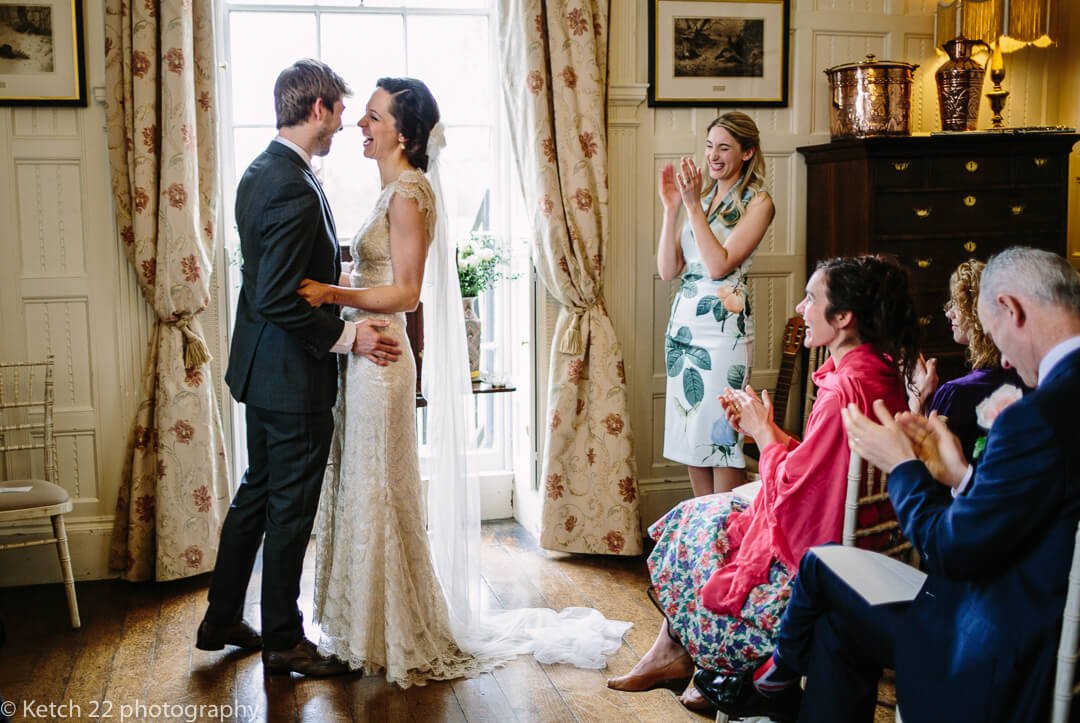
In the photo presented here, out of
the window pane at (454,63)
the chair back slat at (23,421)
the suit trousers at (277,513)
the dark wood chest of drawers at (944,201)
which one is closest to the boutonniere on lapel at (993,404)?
the dark wood chest of drawers at (944,201)

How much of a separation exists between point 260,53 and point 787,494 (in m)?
2.83

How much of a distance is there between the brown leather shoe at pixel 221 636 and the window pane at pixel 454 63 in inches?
86.9

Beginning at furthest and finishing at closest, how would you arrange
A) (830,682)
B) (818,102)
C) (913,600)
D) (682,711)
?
1. (818,102)
2. (682,711)
3. (830,682)
4. (913,600)

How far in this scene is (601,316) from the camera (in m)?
4.12

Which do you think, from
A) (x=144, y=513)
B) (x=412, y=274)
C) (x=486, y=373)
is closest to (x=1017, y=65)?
(x=486, y=373)

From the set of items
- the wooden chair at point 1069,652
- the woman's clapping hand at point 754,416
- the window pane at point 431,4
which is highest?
the window pane at point 431,4

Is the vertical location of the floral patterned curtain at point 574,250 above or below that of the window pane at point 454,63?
below

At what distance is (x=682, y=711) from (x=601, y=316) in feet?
5.66

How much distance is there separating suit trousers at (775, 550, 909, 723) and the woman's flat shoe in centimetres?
85

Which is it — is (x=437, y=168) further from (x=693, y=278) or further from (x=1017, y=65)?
(x=1017, y=65)

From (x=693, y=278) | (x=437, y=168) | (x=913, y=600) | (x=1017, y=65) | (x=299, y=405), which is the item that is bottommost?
(x=913, y=600)

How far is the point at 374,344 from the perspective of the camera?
2.96 meters

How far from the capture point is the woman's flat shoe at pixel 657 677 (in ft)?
9.62

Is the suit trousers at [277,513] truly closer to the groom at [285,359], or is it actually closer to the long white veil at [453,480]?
the groom at [285,359]
